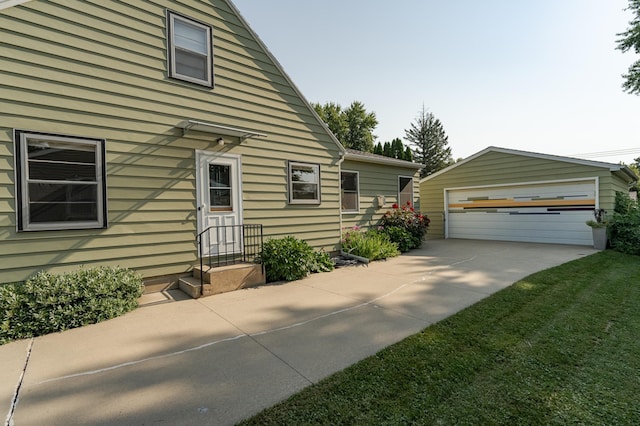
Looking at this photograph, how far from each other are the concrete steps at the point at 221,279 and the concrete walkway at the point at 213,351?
19 cm

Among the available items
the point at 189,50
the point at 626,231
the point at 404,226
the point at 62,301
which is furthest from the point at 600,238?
the point at 62,301

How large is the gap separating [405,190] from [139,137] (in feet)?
30.1

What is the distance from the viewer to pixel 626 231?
870cm

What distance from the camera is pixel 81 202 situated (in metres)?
4.42

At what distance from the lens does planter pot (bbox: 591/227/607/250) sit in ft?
29.2

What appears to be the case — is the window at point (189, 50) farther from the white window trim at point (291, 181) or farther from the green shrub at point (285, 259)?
the green shrub at point (285, 259)

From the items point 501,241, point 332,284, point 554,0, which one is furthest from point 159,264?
point 501,241

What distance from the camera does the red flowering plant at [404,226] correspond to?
9.47 m

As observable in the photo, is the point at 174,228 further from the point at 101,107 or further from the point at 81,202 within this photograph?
the point at 101,107

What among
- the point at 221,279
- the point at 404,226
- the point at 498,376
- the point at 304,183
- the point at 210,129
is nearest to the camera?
the point at 498,376

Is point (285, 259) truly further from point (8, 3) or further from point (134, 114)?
point (8, 3)

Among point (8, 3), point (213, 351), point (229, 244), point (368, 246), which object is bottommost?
point (213, 351)

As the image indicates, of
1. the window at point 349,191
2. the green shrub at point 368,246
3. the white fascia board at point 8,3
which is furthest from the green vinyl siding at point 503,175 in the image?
the white fascia board at point 8,3

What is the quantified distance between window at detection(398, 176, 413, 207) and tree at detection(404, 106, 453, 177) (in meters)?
26.7
